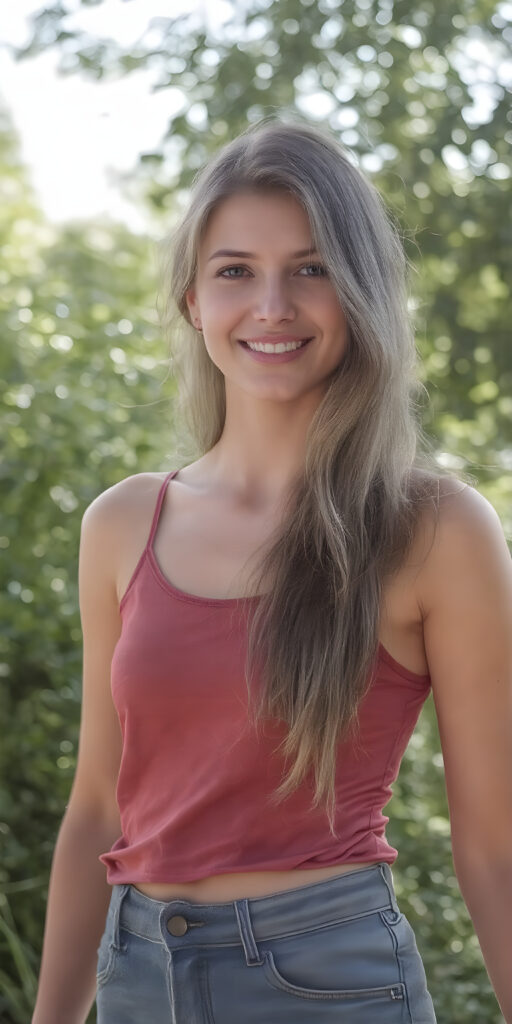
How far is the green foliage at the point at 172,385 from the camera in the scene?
3.25 metres

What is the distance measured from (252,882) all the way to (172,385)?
2.08 metres

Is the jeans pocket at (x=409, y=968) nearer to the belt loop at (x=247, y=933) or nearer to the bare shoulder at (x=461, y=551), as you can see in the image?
the belt loop at (x=247, y=933)

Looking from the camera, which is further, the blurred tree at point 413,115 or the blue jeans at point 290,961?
the blurred tree at point 413,115

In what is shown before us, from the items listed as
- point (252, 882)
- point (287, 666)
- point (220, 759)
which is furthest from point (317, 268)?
point (252, 882)

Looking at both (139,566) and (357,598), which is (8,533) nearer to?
(139,566)

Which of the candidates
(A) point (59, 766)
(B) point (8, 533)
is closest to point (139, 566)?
(B) point (8, 533)

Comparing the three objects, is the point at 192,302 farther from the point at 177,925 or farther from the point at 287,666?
the point at 177,925

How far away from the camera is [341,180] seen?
1888mm

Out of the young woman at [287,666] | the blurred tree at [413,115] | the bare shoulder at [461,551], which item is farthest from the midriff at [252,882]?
the blurred tree at [413,115]

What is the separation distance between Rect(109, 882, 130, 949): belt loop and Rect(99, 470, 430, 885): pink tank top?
13 mm

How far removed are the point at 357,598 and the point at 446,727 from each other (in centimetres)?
22

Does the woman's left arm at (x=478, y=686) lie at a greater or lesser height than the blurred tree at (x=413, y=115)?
lesser

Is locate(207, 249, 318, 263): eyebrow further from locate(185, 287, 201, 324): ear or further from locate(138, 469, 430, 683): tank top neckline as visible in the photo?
locate(138, 469, 430, 683): tank top neckline

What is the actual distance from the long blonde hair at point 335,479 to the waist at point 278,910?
0.09 m
